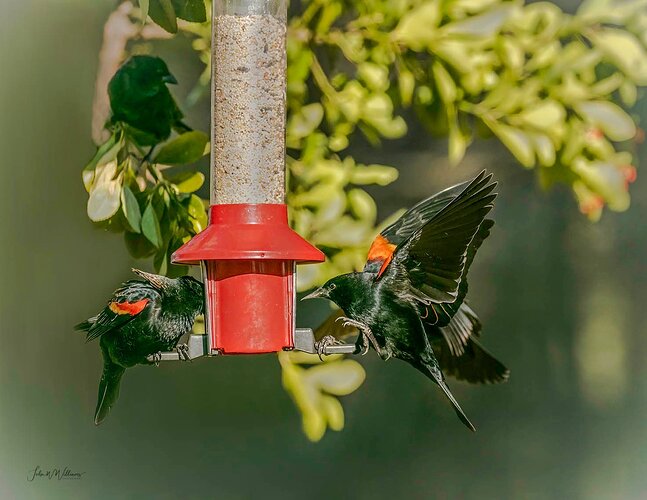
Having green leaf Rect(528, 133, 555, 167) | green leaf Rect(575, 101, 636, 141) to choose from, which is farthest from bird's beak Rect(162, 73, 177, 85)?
green leaf Rect(575, 101, 636, 141)

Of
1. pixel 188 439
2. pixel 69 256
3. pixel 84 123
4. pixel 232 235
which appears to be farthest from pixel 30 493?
pixel 232 235

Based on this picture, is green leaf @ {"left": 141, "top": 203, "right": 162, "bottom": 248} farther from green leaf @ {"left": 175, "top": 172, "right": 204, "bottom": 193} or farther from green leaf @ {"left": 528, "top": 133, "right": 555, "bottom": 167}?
green leaf @ {"left": 528, "top": 133, "right": 555, "bottom": 167}

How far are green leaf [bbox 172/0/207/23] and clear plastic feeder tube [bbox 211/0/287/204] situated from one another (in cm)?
14

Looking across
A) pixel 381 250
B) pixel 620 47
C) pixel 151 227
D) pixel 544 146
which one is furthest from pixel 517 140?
pixel 151 227

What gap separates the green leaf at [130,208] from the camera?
1997mm

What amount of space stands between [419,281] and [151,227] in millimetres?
554

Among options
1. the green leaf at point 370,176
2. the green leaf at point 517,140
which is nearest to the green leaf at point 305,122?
the green leaf at point 370,176

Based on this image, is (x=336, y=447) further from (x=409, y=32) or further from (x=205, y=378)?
(x=409, y=32)

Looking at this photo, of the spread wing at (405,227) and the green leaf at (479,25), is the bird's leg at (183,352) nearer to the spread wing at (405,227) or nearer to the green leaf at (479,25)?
the spread wing at (405,227)

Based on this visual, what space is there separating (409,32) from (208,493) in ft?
4.49

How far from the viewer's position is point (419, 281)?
1.73 metres

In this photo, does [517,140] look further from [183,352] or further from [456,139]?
[183,352]

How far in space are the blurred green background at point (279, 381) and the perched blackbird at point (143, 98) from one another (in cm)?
54

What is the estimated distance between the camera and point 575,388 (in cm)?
299
